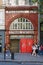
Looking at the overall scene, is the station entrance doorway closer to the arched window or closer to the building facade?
the building facade

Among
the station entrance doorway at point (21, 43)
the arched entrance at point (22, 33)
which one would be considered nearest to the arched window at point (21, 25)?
the arched entrance at point (22, 33)

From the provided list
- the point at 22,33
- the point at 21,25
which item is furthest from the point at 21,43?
the point at 21,25

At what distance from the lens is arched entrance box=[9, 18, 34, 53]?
4597 cm

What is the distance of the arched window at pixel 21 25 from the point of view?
4597 cm

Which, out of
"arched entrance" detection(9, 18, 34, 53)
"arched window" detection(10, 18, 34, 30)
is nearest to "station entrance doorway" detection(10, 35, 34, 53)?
"arched entrance" detection(9, 18, 34, 53)

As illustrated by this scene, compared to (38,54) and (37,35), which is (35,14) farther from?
(38,54)

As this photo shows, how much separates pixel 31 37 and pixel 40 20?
2.96 meters

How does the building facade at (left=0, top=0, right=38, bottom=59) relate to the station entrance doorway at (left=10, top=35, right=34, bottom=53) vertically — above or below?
above

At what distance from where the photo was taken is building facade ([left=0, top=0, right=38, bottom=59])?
46.0m

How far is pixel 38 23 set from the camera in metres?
45.8

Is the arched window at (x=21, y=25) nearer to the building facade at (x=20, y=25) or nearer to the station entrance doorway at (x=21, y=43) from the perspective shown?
the building facade at (x=20, y=25)

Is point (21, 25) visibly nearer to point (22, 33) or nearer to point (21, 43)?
point (22, 33)

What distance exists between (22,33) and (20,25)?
3.98 ft

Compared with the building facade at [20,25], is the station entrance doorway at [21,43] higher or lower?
lower
